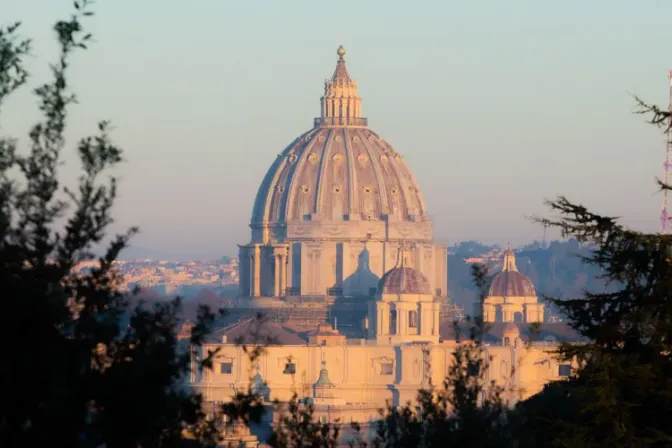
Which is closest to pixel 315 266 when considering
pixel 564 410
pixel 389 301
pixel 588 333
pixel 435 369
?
pixel 389 301

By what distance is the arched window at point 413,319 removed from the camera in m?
166

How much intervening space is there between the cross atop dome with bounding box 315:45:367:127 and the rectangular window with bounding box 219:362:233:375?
42.7m

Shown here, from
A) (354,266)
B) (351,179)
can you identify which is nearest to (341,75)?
(351,179)

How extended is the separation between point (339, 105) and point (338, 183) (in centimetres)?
768

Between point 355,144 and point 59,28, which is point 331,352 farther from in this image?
point 59,28

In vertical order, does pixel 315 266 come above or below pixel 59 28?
above

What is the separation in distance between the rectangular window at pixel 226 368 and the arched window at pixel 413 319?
1477 cm

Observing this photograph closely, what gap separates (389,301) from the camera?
166 m

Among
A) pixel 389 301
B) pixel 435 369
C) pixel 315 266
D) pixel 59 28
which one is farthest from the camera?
pixel 315 266

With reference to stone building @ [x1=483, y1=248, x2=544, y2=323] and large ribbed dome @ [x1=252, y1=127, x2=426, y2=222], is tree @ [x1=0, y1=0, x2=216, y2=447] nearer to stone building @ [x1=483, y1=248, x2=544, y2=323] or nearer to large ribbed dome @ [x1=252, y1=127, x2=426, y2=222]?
stone building @ [x1=483, y1=248, x2=544, y2=323]

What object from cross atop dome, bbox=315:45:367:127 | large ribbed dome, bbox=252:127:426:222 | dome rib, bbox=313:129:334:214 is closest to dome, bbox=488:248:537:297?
large ribbed dome, bbox=252:127:426:222

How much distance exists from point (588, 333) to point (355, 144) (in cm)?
16987

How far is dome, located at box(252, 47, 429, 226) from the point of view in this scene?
190875mm

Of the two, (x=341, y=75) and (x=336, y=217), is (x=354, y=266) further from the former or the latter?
(x=341, y=75)
